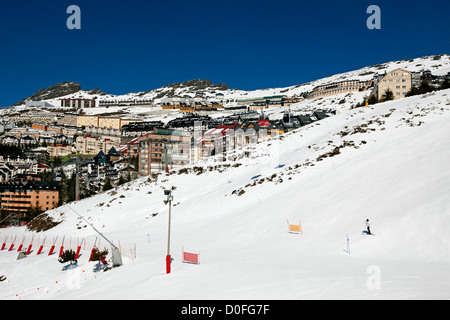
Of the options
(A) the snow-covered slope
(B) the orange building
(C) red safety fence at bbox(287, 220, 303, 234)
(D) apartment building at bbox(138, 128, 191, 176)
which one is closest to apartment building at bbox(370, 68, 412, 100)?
(A) the snow-covered slope

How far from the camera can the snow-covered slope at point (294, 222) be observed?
1466cm

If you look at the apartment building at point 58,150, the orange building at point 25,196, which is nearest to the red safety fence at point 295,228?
the orange building at point 25,196

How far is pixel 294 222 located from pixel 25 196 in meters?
109

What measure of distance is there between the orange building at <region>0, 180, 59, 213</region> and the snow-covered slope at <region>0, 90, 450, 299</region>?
58.8m

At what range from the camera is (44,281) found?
24.0 m

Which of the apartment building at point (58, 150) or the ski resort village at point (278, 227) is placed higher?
the apartment building at point (58, 150)

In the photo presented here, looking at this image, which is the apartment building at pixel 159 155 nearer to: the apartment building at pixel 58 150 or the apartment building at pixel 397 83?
the apartment building at pixel 397 83

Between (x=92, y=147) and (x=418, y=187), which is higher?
(x=92, y=147)

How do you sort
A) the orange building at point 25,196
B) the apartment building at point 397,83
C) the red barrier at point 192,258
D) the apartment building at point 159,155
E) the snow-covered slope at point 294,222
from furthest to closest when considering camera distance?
the orange building at point 25,196
the apartment building at point 159,155
the apartment building at point 397,83
the red barrier at point 192,258
the snow-covered slope at point 294,222

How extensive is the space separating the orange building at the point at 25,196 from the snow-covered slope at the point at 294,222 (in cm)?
5880

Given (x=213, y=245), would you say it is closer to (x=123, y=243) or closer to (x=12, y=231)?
(x=123, y=243)

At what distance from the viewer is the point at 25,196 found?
107875 mm
